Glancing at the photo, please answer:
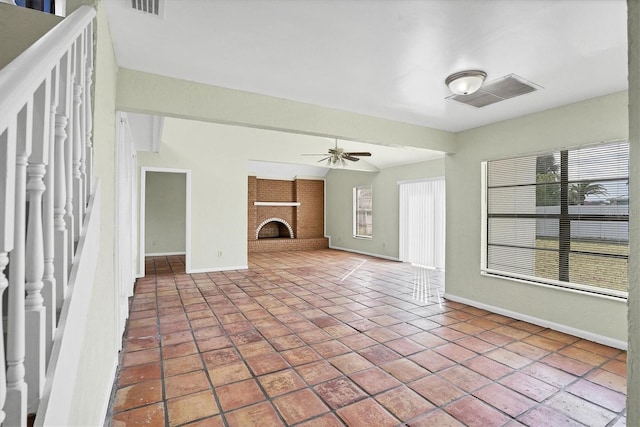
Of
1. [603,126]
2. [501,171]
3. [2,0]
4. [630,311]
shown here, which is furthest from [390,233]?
[2,0]

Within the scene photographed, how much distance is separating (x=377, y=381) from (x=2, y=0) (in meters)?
2.98

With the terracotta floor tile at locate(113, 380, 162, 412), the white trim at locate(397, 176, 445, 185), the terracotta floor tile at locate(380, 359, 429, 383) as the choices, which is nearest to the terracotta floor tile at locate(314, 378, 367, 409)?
the terracotta floor tile at locate(380, 359, 429, 383)

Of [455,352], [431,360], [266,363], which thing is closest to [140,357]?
[266,363]

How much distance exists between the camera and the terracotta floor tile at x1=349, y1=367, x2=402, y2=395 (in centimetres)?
223

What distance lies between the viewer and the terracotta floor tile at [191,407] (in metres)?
1.91

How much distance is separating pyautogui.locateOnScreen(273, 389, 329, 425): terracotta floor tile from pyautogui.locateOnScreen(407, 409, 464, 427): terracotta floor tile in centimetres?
55

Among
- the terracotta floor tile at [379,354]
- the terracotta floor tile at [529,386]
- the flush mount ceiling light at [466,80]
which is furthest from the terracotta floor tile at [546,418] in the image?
the flush mount ceiling light at [466,80]

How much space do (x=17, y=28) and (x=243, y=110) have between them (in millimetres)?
1696

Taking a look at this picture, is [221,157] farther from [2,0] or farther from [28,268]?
[28,268]

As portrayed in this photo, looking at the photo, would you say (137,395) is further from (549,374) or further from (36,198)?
(549,374)

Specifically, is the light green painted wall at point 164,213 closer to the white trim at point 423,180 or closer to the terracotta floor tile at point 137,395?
the white trim at point 423,180

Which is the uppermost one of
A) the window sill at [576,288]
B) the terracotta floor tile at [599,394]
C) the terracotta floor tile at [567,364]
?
the window sill at [576,288]

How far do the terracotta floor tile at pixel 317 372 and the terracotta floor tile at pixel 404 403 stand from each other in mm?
419

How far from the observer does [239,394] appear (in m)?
2.16
